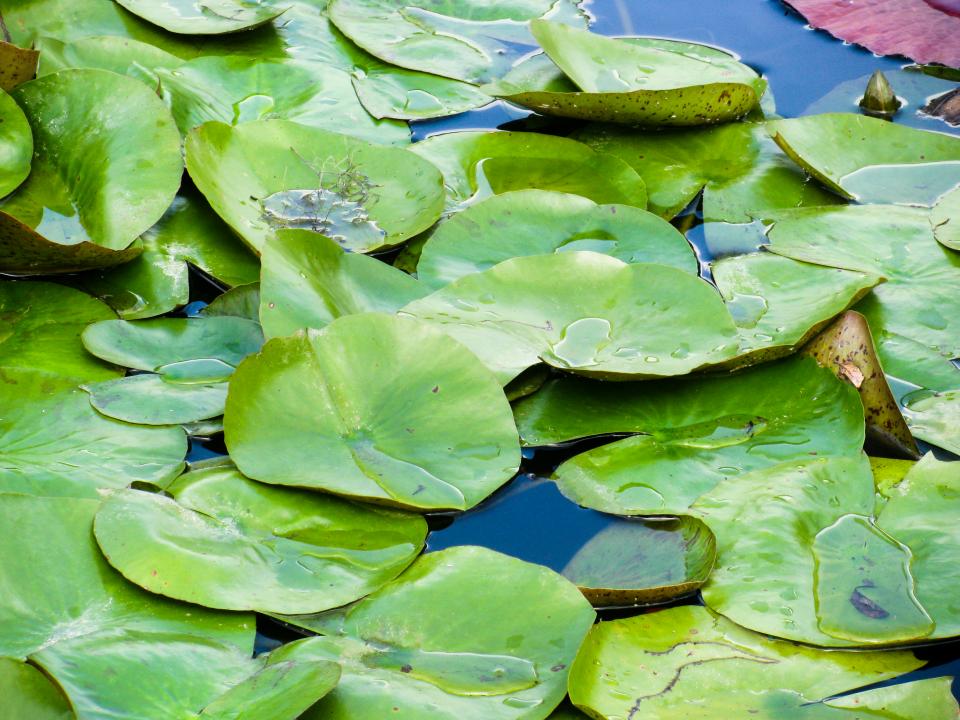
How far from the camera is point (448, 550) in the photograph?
1269 millimetres

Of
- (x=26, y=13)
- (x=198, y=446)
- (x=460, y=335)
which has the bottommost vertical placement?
(x=198, y=446)

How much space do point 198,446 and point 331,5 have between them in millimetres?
1413

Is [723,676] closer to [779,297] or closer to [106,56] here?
[779,297]

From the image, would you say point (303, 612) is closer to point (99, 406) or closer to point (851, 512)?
point (99, 406)

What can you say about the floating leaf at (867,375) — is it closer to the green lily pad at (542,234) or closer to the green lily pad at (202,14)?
the green lily pad at (542,234)

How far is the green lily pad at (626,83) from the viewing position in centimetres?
199

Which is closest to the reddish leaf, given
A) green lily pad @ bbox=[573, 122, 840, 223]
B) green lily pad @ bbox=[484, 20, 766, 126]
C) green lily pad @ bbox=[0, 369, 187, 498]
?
green lily pad @ bbox=[484, 20, 766, 126]

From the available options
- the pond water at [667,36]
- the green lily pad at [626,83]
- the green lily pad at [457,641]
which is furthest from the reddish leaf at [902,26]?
the green lily pad at [457,641]

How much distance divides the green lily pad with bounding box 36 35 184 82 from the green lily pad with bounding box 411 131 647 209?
0.60 metres

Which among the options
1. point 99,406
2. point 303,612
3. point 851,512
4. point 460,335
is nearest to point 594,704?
point 303,612

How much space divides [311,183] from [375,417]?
638 millimetres

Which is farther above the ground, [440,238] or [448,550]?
[440,238]

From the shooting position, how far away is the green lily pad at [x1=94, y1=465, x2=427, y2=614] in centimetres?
118

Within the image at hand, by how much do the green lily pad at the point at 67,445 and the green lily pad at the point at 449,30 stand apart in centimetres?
119
